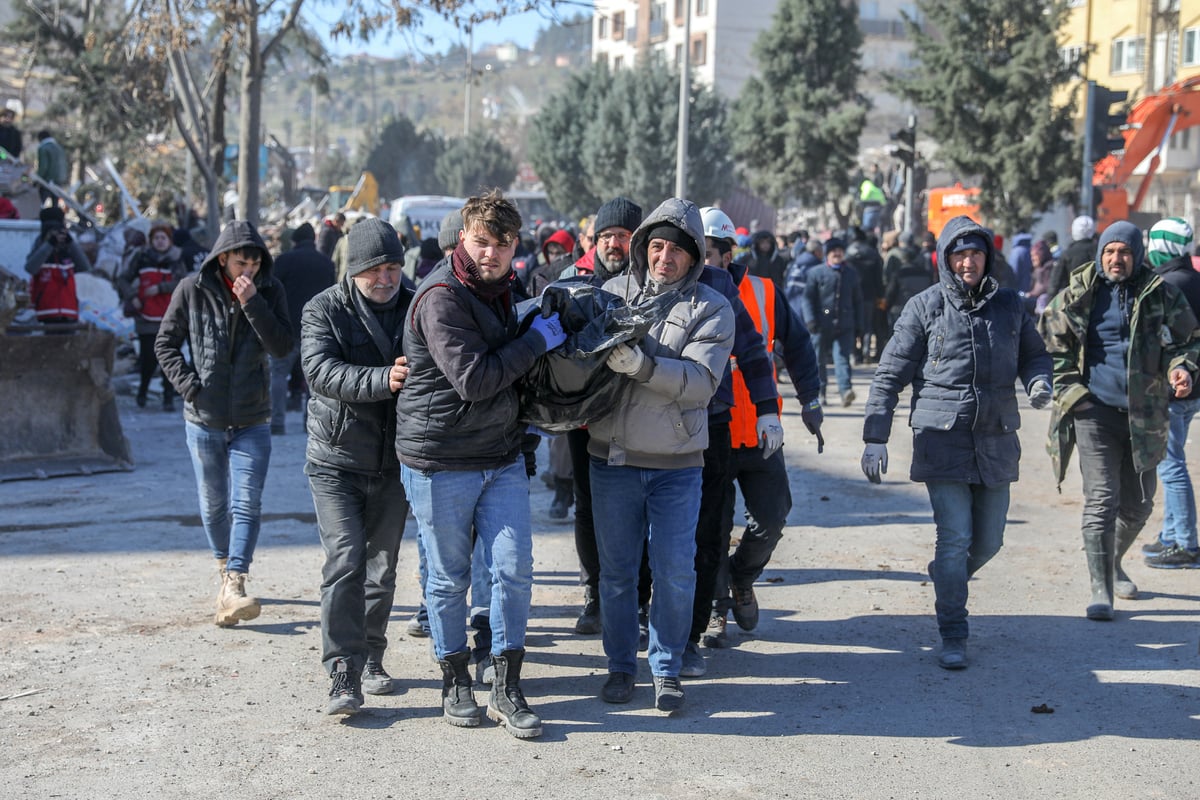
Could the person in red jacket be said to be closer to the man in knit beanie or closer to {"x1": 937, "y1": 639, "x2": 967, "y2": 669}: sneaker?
the man in knit beanie

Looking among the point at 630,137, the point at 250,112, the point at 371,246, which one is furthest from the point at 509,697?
the point at 630,137

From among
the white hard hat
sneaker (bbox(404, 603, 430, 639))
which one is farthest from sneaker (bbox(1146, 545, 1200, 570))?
sneaker (bbox(404, 603, 430, 639))

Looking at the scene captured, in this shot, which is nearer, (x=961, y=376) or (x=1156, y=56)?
(x=961, y=376)

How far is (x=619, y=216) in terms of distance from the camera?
6160 mm

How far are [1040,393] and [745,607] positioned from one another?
1.59m

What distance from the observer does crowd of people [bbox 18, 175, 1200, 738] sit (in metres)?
4.89

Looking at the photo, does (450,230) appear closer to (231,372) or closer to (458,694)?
(231,372)

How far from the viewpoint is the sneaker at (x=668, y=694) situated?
17.0ft

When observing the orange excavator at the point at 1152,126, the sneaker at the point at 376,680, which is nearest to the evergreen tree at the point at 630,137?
the orange excavator at the point at 1152,126

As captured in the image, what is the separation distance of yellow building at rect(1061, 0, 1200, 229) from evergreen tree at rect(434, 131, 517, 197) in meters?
35.1

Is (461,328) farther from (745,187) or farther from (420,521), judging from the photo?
(745,187)

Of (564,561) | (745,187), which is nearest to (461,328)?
(564,561)

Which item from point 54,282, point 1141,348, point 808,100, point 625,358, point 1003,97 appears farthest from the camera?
point 808,100

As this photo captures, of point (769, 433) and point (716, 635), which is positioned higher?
point (769, 433)
